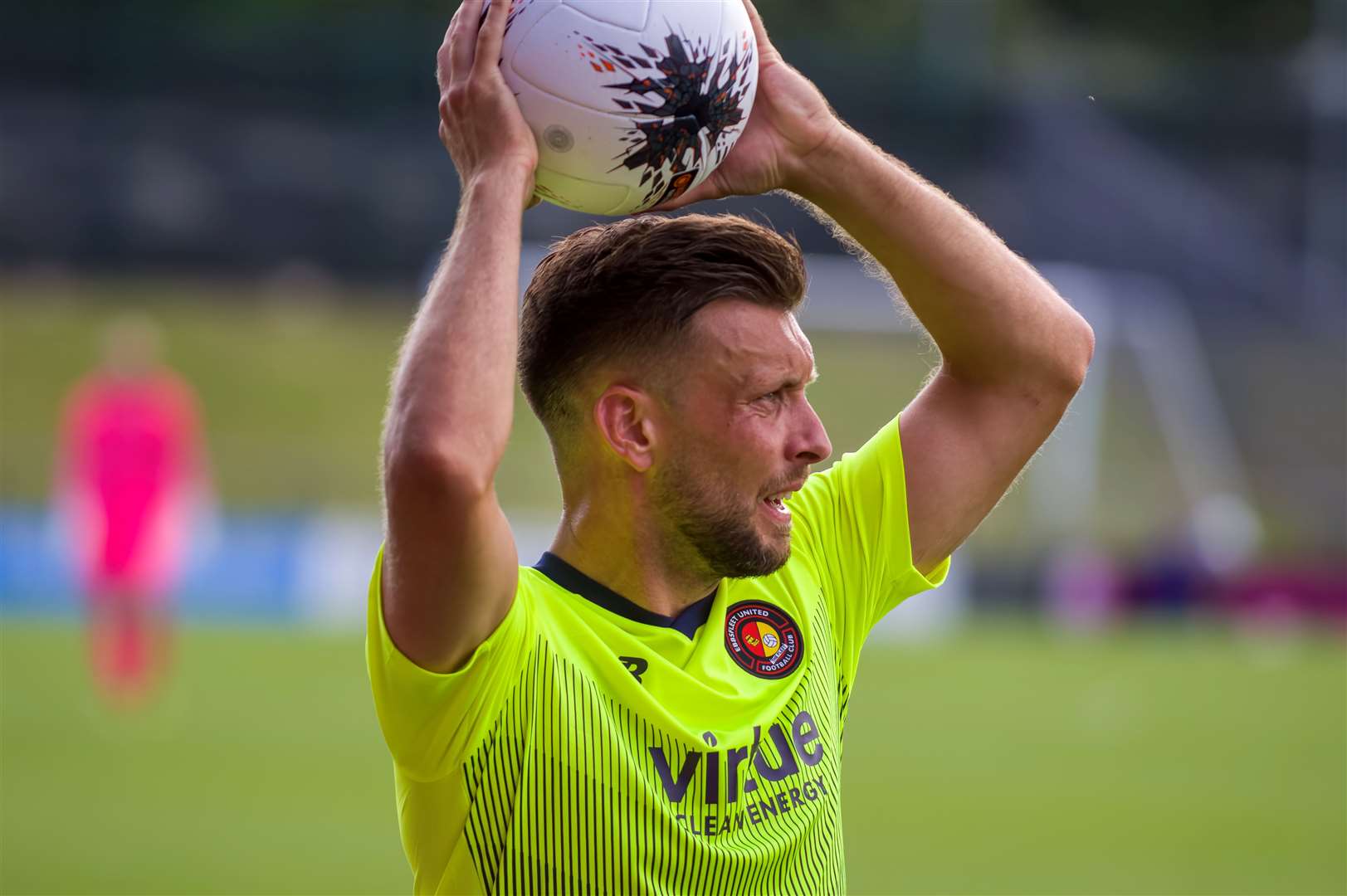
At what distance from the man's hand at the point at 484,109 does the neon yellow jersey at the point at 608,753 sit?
0.65m

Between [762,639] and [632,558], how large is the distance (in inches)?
10.9

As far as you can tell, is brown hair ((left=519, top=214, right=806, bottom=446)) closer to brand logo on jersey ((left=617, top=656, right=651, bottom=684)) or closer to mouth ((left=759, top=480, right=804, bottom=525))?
mouth ((left=759, top=480, right=804, bottom=525))

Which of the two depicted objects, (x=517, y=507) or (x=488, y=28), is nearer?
(x=488, y=28)

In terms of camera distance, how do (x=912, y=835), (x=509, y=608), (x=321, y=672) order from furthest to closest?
(x=321, y=672) < (x=912, y=835) < (x=509, y=608)

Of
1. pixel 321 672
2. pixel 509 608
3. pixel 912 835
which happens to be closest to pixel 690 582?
pixel 509 608

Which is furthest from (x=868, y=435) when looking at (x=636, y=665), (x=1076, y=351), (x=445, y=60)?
(x=445, y=60)

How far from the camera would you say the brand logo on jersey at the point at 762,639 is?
2879mm

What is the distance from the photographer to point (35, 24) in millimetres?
27750

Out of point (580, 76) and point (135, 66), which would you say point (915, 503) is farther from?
point (135, 66)

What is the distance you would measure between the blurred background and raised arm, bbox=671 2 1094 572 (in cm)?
515

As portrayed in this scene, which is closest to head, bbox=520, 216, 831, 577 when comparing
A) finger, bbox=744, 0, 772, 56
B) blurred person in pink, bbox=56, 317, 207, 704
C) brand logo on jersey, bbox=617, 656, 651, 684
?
brand logo on jersey, bbox=617, 656, 651, 684

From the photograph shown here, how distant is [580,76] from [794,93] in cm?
47

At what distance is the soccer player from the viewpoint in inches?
97.0

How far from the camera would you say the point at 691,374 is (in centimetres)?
277
